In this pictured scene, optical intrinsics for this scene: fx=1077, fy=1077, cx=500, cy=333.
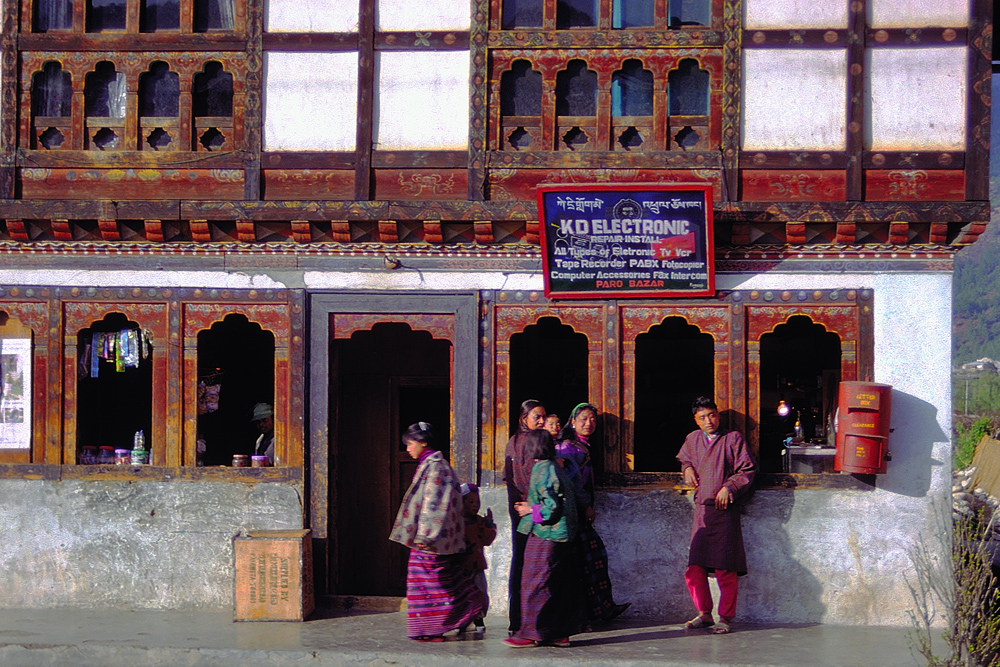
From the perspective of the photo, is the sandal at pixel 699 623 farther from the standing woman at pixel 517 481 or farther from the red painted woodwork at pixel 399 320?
the red painted woodwork at pixel 399 320

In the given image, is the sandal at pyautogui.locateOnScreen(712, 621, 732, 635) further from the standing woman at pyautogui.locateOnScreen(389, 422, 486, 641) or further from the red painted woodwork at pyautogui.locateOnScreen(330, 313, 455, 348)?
the red painted woodwork at pyautogui.locateOnScreen(330, 313, 455, 348)

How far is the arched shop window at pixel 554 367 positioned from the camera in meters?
12.5

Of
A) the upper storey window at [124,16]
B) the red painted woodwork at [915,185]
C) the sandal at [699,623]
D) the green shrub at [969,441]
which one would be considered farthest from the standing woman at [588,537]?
the green shrub at [969,441]

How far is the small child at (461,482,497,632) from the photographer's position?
26.2 feet

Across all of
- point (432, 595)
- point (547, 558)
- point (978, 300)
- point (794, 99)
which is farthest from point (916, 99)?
point (978, 300)

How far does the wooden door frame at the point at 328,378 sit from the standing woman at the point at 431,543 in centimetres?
95

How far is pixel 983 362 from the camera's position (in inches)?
1641

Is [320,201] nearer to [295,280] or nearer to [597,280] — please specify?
[295,280]

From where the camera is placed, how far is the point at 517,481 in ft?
27.0

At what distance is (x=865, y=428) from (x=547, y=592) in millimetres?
2789

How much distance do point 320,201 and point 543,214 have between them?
181 cm

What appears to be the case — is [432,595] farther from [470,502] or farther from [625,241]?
[625,241]

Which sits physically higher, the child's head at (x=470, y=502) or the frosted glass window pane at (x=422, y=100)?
the frosted glass window pane at (x=422, y=100)

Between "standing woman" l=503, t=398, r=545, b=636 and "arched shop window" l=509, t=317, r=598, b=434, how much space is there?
408 centimetres
